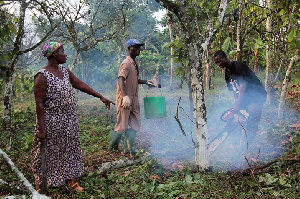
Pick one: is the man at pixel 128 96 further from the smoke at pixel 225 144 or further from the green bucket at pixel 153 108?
the smoke at pixel 225 144

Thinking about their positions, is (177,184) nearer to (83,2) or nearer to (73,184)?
(73,184)

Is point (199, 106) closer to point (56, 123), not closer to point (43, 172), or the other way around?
point (56, 123)

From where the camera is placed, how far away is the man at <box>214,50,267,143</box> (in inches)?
147

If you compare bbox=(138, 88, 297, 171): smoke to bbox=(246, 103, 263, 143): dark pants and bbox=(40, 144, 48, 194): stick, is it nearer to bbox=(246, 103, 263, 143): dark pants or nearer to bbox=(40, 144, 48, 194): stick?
bbox=(246, 103, 263, 143): dark pants

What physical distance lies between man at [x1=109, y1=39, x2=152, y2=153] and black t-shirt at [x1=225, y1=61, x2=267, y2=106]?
1545mm

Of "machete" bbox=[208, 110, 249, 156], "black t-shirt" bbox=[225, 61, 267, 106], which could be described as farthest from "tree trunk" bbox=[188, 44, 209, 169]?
"black t-shirt" bbox=[225, 61, 267, 106]

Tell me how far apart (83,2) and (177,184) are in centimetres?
595

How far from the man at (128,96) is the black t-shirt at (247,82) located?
60.8 inches

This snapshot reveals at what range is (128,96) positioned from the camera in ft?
13.0

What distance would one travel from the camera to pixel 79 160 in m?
3.10

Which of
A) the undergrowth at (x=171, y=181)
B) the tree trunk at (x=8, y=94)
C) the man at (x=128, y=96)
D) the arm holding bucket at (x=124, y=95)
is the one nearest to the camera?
the undergrowth at (x=171, y=181)

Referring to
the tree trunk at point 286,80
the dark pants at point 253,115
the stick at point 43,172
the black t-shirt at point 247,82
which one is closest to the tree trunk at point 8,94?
the stick at point 43,172

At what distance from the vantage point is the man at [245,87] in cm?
374

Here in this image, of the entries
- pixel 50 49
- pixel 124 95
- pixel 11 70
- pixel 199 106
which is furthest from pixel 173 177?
pixel 11 70
